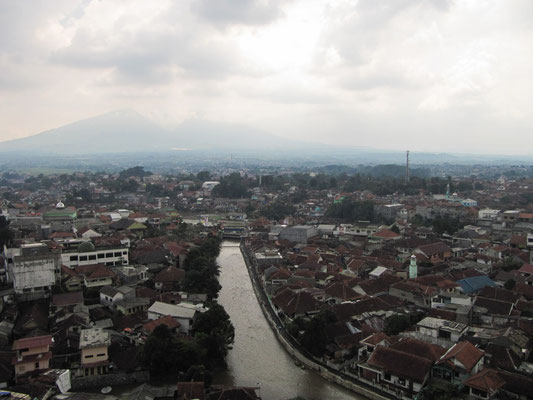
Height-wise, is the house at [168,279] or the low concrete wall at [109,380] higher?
the house at [168,279]

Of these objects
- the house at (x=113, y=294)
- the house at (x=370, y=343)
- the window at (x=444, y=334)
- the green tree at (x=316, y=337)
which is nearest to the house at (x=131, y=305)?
the house at (x=113, y=294)

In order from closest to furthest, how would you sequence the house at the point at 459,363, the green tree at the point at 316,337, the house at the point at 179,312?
the house at the point at 459,363 < the green tree at the point at 316,337 < the house at the point at 179,312

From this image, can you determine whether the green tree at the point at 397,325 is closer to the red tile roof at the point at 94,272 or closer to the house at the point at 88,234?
the red tile roof at the point at 94,272

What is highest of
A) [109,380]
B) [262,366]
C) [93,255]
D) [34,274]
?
[34,274]

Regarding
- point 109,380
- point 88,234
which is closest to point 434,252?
point 109,380

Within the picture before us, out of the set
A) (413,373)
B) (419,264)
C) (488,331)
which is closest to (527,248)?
(419,264)

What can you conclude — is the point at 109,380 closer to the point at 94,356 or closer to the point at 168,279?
the point at 94,356

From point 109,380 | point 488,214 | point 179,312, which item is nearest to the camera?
point 109,380
